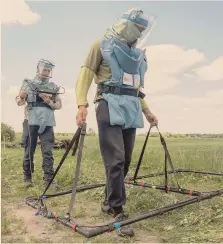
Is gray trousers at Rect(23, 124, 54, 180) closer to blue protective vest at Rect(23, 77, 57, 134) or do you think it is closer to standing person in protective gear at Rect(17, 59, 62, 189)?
standing person in protective gear at Rect(17, 59, 62, 189)

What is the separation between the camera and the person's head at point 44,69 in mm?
8055

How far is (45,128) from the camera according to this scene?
8086mm

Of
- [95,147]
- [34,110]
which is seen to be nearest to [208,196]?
[34,110]

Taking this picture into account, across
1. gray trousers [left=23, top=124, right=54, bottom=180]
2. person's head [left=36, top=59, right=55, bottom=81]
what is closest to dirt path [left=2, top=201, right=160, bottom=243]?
gray trousers [left=23, top=124, right=54, bottom=180]

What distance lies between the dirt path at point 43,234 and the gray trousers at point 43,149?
6.89 ft

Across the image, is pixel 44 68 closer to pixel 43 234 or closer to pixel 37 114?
pixel 37 114

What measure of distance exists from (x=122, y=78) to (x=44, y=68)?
3.45 metres

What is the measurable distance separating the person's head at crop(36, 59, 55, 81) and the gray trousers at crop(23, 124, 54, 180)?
103cm

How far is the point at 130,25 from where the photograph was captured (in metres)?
5.15

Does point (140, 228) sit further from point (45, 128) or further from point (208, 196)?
point (45, 128)

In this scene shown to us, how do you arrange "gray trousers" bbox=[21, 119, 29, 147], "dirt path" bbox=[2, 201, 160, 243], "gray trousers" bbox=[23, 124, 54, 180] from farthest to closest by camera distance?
1. "gray trousers" bbox=[21, 119, 29, 147]
2. "gray trousers" bbox=[23, 124, 54, 180]
3. "dirt path" bbox=[2, 201, 160, 243]

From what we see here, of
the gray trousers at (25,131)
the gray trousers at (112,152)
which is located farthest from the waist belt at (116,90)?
the gray trousers at (25,131)

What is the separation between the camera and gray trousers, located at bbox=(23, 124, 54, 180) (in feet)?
26.0

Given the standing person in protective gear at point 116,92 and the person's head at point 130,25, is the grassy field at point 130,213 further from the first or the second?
the person's head at point 130,25
